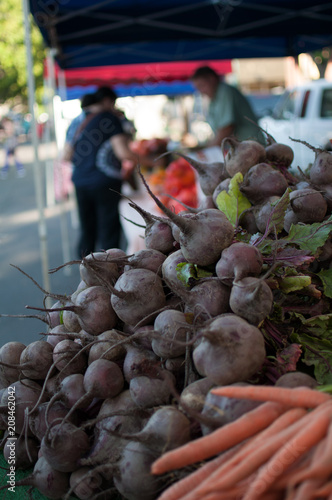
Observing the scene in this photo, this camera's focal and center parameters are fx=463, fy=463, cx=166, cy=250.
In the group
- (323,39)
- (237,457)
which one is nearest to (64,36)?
(323,39)

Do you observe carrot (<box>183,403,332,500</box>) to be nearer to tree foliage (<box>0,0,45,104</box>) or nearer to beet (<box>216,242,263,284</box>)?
beet (<box>216,242,263,284</box>)

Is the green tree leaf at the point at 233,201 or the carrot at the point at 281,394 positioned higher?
the green tree leaf at the point at 233,201

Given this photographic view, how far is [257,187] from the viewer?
1.65 meters

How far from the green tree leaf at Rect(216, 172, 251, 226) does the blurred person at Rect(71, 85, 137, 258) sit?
281cm

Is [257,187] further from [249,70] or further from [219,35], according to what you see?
[249,70]

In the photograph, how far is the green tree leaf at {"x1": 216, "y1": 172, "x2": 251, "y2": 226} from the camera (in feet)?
5.42

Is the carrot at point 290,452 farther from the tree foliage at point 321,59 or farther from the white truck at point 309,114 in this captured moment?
the tree foliage at point 321,59

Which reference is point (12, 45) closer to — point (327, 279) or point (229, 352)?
point (327, 279)

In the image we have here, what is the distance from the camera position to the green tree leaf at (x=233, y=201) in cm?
165

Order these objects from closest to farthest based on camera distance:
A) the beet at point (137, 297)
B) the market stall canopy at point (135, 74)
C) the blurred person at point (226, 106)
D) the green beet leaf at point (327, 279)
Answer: the beet at point (137, 297) → the green beet leaf at point (327, 279) → the blurred person at point (226, 106) → the market stall canopy at point (135, 74)

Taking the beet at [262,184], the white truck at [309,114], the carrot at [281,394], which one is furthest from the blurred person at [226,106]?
the carrot at [281,394]

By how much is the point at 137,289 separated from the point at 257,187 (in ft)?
2.03

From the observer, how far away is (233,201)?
1658mm

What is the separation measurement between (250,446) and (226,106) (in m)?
4.49
